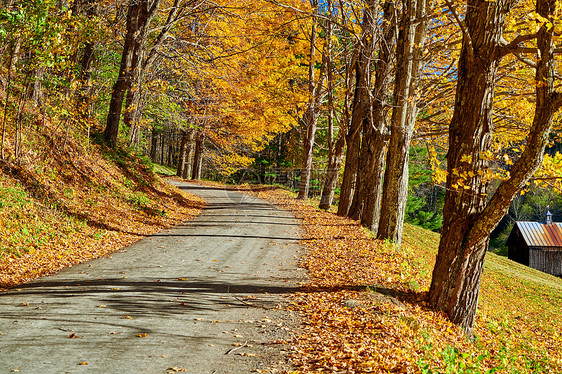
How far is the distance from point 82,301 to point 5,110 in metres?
6.18

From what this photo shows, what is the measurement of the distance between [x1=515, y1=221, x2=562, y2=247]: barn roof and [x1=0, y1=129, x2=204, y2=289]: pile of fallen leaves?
3030 centimetres

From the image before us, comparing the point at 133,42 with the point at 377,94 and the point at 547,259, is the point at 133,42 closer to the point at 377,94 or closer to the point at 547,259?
the point at 377,94

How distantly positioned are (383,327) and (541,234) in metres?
36.4

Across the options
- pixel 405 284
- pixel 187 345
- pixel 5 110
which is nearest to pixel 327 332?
pixel 187 345

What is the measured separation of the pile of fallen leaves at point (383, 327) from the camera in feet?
16.2

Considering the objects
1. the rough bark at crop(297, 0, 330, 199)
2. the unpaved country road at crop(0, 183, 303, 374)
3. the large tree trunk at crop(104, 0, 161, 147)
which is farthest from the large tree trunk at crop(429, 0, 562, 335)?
the rough bark at crop(297, 0, 330, 199)

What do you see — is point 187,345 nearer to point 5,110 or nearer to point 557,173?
point 557,173

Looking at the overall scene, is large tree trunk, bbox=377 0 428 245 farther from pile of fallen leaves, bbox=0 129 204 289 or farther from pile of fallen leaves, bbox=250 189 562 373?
pile of fallen leaves, bbox=0 129 204 289

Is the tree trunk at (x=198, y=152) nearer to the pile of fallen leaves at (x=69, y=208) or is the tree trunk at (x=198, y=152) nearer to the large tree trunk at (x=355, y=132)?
the pile of fallen leaves at (x=69, y=208)

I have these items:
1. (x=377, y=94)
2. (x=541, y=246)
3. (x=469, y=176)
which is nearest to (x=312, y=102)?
(x=377, y=94)

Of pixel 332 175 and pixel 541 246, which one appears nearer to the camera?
pixel 332 175

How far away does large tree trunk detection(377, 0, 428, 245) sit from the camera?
1121cm

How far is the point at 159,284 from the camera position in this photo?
299 inches

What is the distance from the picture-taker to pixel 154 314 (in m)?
6.12
